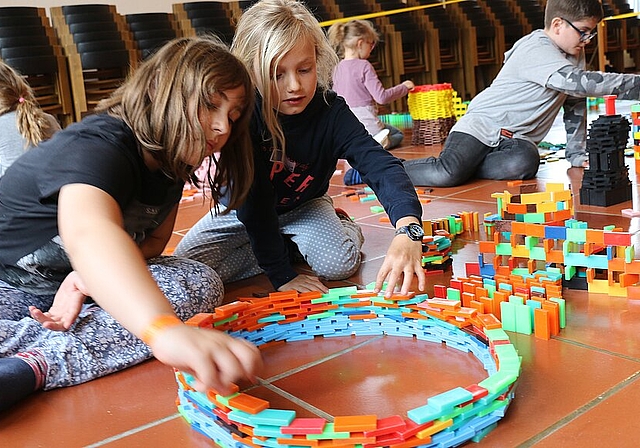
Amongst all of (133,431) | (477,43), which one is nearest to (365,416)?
(133,431)

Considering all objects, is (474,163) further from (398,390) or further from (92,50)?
(92,50)

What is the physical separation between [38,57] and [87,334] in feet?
12.6

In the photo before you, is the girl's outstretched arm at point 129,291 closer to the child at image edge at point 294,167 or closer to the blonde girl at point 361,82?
the child at image edge at point 294,167

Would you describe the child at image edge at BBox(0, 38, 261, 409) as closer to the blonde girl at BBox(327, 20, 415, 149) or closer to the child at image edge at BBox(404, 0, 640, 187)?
the child at image edge at BBox(404, 0, 640, 187)

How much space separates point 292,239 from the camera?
1792mm

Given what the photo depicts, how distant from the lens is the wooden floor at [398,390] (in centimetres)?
92

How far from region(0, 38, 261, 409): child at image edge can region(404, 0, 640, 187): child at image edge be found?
1535mm

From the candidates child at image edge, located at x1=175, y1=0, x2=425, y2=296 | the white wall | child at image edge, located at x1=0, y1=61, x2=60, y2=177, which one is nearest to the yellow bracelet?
child at image edge, located at x1=175, y1=0, x2=425, y2=296

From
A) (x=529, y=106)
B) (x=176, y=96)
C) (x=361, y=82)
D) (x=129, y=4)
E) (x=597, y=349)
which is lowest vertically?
(x=597, y=349)

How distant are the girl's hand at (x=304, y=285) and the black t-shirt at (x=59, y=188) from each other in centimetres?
31

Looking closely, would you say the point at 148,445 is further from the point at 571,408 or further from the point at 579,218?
the point at 579,218

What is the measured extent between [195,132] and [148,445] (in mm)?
479

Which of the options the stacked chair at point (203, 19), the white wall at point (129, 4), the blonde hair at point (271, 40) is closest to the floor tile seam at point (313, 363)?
the blonde hair at point (271, 40)

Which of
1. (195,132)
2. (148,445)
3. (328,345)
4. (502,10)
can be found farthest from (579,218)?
(502,10)
